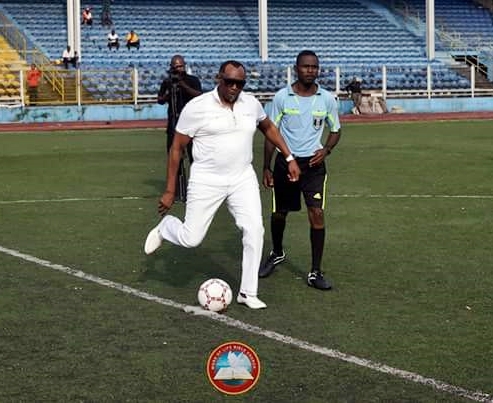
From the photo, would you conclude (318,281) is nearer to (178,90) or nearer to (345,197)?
(178,90)

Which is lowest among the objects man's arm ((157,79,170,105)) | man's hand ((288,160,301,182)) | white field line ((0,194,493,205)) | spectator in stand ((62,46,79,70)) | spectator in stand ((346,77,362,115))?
white field line ((0,194,493,205))

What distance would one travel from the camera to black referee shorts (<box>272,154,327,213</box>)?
9.09 m

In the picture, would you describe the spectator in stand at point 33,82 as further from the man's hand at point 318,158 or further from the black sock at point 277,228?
the man's hand at point 318,158

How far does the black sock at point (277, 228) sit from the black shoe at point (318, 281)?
771 millimetres

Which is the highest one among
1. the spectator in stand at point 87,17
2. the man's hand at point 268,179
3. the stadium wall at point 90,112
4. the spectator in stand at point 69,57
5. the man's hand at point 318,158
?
the spectator in stand at point 87,17

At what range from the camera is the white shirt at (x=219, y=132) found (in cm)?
793

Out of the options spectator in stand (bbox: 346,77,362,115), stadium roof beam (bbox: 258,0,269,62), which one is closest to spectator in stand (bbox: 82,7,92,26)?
stadium roof beam (bbox: 258,0,269,62)

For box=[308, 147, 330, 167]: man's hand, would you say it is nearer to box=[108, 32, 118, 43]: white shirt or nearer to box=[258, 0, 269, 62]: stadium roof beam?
box=[108, 32, 118, 43]: white shirt

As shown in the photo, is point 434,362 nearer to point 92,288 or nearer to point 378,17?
point 92,288

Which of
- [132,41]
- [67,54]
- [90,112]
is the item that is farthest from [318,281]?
[132,41]

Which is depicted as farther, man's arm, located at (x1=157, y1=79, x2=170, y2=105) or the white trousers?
man's arm, located at (x1=157, y1=79, x2=170, y2=105)

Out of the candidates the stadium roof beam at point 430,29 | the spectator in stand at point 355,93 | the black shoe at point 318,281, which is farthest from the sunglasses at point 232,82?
the stadium roof beam at point 430,29

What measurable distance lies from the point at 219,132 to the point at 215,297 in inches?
47.8

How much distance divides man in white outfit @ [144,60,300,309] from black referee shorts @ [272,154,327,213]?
2.66ft
